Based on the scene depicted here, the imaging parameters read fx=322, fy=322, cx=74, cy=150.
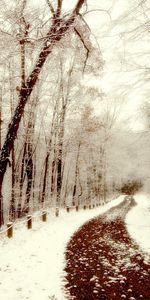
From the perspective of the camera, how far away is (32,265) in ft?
29.4

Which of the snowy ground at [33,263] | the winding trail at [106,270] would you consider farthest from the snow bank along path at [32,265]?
the winding trail at [106,270]

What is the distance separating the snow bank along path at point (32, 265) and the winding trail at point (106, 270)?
1.02 feet

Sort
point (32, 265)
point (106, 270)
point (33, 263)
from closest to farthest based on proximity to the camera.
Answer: point (106, 270), point (32, 265), point (33, 263)

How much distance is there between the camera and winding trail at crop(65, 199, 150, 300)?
273 inches

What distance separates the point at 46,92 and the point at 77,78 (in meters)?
2.73

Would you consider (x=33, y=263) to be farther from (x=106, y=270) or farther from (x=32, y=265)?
(x=106, y=270)

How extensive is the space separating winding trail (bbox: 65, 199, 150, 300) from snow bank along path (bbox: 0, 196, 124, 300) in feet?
1.02

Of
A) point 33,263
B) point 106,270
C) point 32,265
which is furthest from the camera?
point 33,263

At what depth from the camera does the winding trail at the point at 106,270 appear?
692 cm

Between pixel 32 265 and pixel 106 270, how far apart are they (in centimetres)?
205

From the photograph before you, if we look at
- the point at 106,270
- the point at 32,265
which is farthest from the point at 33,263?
the point at 106,270

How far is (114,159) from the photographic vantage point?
58.7 m

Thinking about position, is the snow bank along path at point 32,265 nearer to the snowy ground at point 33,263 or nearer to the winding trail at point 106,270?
the snowy ground at point 33,263

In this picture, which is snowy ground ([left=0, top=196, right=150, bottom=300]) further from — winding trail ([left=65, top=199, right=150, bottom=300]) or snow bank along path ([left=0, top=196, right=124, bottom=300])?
winding trail ([left=65, top=199, right=150, bottom=300])
